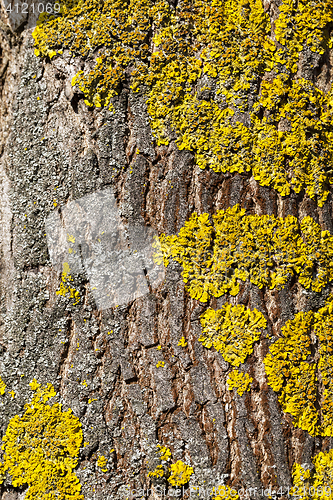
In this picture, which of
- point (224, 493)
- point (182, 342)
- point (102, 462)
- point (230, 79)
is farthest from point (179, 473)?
point (230, 79)

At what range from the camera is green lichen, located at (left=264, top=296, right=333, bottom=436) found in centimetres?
111

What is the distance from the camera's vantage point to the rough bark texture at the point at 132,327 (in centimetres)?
111

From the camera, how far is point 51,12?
1.29 meters

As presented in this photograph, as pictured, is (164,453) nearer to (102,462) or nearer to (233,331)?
(102,462)

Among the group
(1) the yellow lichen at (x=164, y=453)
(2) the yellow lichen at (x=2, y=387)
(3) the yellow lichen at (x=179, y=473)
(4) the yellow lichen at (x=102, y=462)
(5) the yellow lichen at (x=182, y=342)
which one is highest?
(5) the yellow lichen at (x=182, y=342)

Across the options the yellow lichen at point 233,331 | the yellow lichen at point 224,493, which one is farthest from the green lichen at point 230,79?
the yellow lichen at point 224,493

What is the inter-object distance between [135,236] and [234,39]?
81cm

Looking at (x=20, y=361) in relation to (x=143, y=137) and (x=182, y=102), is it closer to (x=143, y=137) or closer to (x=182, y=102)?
(x=143, y=137)

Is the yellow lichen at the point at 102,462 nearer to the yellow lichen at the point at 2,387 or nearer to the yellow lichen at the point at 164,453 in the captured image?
the yellow lichen at the point at 164,453

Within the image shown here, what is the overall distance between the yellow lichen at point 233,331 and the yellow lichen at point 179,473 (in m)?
0.38

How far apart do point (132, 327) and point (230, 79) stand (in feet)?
3.20

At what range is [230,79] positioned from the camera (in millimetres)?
1183

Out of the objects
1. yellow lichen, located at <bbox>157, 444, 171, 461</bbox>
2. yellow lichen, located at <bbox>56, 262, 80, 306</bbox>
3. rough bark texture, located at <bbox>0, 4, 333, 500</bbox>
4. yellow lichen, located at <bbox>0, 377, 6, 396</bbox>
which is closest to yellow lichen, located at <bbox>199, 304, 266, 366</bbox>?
rough bark texture, located at <bbox>0, 4, 333, 500</bbox>

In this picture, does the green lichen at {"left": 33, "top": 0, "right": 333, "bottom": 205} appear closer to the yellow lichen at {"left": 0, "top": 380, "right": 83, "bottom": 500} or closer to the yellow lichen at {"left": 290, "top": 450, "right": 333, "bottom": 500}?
the yellow lichen at {"left": 290, "top": 450, "right": 333, "bottom": 500}
